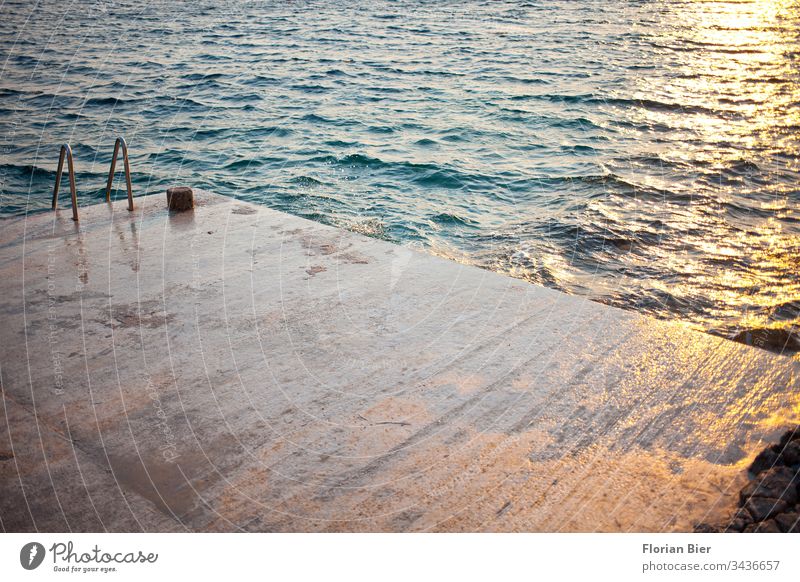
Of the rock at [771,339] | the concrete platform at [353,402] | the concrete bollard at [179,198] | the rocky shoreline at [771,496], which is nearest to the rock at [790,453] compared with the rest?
the rocky shoreline at [771,496]

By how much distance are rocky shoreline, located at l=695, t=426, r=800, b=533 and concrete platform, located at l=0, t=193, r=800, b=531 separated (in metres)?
0.08

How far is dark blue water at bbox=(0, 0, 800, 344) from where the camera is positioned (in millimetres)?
7598

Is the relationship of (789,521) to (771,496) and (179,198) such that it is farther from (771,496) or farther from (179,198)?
(179,198)

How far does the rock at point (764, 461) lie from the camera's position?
9.89ft

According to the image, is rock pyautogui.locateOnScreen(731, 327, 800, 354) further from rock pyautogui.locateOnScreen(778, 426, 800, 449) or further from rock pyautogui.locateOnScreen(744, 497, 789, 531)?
rock pyautogui.locateOnScreen(744, 497, 789, 531)

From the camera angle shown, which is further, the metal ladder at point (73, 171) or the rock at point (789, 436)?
the metal ladder at point (73, 171)

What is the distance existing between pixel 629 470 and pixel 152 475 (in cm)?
197

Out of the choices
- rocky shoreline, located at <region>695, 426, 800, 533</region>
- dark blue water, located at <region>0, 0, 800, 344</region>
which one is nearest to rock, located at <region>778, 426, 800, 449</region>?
rocky shoreline, located at <region>695, 426, 800, 533</region>

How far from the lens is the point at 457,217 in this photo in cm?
910

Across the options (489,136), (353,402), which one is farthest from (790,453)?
(489,136)

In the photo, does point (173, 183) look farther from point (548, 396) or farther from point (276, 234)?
point (548, 396)

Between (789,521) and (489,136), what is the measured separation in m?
10.5

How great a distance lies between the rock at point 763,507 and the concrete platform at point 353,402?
0.30 feet

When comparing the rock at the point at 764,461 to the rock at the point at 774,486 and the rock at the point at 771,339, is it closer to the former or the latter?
the rock at the point at 774,486
